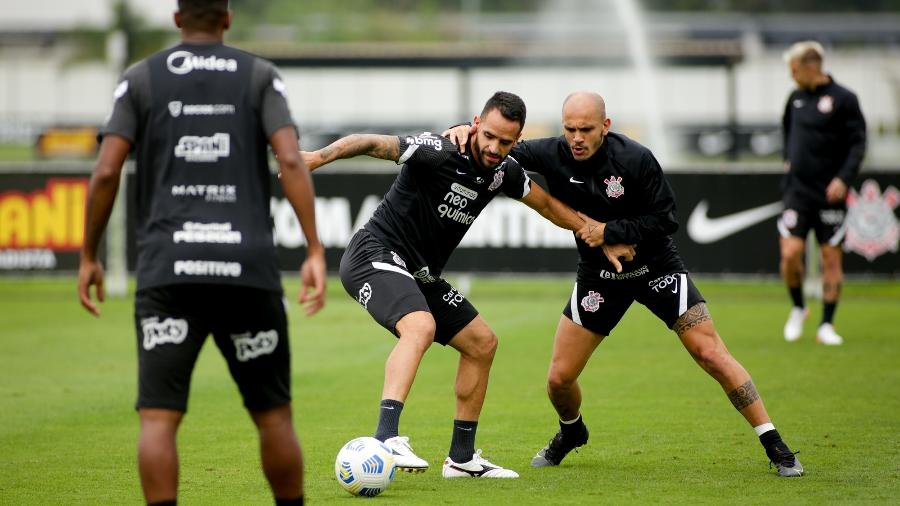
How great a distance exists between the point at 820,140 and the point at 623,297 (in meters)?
6.78

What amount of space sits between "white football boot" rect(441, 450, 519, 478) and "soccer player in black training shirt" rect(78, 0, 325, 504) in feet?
8.12

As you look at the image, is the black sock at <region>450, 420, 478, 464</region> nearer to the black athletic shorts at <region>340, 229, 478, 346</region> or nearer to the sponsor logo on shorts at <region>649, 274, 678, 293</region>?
the black athletic shorts at <region>340, 229, 478, 346</region>

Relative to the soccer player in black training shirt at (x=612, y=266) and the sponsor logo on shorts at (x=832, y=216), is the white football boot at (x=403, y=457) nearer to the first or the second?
the soccer player in black training shirt at (x=612, y=266)

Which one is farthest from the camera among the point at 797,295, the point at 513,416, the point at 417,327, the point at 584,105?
the point at 797,295

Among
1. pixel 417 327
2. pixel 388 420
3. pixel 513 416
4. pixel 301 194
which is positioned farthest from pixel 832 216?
pixel 301 194

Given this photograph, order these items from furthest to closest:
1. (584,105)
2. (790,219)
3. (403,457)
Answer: (790,219) → (584,105) → (403,457)

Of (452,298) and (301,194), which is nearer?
(301,194)

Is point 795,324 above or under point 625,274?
under

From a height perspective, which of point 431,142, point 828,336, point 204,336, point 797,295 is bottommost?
point 828,336

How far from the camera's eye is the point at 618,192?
7789 millimetres

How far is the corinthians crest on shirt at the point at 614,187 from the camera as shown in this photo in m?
7.76

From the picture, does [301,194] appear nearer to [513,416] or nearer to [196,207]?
[196,207]

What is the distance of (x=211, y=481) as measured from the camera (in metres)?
7.45

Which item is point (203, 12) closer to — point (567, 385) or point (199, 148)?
point (199, 148)
